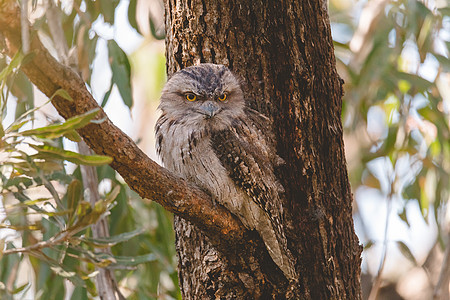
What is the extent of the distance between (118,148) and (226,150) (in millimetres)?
711

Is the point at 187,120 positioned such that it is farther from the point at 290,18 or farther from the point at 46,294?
the point at 46,294

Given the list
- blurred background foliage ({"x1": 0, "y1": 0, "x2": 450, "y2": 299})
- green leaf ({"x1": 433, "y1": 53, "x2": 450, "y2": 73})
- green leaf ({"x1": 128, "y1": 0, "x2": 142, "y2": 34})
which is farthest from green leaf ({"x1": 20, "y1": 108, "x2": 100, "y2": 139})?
green leaf ({"x1": 433, "y1": 53, "x2": 450, "y2": 73})

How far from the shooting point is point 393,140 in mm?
4148

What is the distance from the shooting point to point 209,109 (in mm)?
2506

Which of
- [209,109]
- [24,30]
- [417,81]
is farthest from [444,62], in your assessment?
[24,30]

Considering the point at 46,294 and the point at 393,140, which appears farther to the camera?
the point at 393,140

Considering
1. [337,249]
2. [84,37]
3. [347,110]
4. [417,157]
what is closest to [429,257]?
[417,157]

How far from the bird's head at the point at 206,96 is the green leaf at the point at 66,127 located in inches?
36.2

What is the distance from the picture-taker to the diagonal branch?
1.57 metres

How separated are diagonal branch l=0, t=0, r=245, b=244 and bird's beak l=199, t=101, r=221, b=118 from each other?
457mm

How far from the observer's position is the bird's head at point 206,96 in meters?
2.46

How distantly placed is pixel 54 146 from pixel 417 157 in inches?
134

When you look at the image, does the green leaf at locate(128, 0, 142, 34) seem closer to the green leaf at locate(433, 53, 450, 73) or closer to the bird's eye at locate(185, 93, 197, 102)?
the bird's eye at locate(185, 93, 197, 102)

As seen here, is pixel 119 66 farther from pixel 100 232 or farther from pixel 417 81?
pixel 417 81
